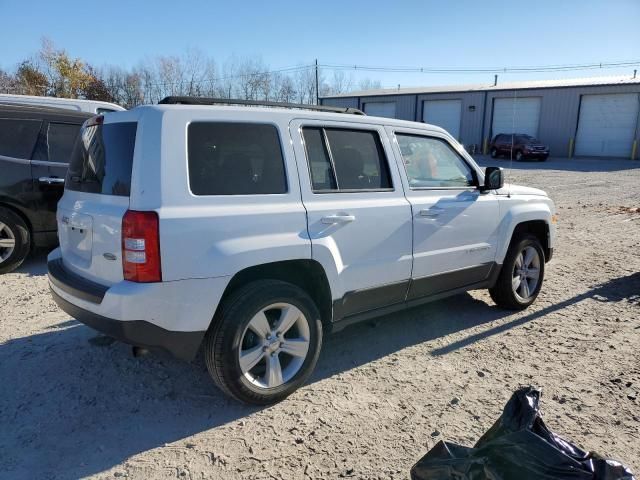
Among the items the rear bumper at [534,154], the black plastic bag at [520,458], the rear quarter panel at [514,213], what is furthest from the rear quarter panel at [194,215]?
the rear bumper at [534,154]

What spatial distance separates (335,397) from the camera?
11.1ft

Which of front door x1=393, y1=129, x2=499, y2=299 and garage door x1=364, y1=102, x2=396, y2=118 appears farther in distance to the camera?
garage door x1=364, y1=102, x2=396, y2=118

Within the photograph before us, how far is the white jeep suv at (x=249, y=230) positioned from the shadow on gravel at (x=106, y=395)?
0.42m

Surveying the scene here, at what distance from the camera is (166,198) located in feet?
8.93

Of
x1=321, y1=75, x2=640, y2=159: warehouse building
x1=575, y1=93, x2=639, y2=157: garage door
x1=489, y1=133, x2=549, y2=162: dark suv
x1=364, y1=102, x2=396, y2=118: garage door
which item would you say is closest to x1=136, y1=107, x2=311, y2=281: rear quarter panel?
x1=321, y1=75, x2=640, y2=159: warehouse building

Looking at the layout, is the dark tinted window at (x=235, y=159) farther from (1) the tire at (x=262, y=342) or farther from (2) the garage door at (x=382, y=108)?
(2) the garage door at (x=382, y=108)

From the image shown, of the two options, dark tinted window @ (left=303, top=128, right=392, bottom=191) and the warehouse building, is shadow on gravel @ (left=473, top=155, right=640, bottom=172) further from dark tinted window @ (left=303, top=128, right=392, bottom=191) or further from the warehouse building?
dark tinted window @ (left=303, top=128, right=392, bottom=191)

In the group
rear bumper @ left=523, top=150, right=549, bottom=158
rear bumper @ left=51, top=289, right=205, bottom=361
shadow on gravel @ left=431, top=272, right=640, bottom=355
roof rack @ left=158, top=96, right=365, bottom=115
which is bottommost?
shadow on gravel @ left=431, top=272, right=640, bottom=355

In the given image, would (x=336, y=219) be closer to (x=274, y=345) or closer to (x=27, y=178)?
(x=274, y=345)

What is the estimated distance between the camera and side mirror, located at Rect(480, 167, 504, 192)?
14.5 feet

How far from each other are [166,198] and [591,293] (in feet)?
16.8

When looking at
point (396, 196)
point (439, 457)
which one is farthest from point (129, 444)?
point (396, 196)

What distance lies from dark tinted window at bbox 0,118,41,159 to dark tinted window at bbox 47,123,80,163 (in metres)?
0.17

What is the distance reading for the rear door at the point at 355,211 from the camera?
3336 mm
